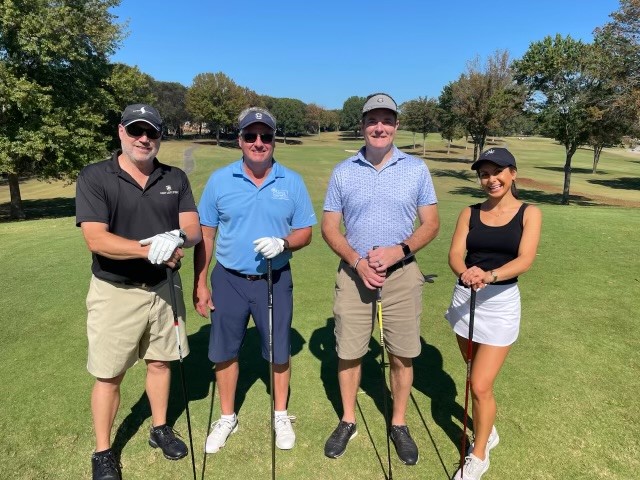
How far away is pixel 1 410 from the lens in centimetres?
398

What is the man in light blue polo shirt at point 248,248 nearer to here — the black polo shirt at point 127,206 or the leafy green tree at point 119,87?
the black polo shirt at point 127,206

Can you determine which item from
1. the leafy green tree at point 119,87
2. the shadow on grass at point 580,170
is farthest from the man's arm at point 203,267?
the shadow on grass at point 580,170

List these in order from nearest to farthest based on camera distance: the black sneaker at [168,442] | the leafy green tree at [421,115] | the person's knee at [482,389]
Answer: the person's knee at [482,389], the black sneaker at [168,442], the leafy green tree at [421,115]

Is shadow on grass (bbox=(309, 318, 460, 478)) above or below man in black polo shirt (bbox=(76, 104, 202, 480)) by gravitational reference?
below

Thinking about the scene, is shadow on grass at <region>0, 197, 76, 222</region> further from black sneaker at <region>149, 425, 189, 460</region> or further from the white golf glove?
the white golf glove

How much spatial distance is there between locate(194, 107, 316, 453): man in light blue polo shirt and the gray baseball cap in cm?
79

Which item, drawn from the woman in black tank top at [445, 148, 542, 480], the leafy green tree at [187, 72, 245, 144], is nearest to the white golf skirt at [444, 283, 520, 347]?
the woman in black tank top at [445, 148, 542, 480]

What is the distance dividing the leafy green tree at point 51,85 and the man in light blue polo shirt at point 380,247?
66.6ft

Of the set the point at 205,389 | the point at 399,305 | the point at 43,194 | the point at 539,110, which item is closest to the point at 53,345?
the point at 205,389

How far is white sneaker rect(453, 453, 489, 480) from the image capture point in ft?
10.5

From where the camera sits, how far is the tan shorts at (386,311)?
368 centimetres

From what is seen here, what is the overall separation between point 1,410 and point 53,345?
1274 mm

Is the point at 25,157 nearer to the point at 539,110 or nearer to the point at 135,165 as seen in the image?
the point at 135,165

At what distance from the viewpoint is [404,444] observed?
11.8 feet
